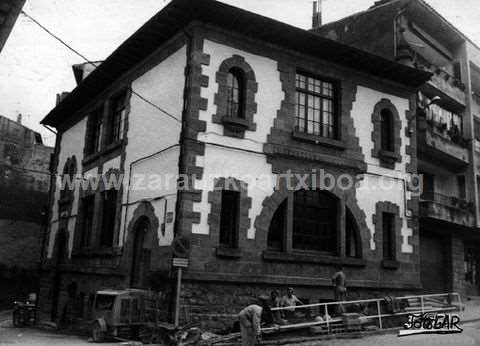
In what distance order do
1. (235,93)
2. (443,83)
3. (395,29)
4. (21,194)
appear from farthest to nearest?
(21,194)
(443,83)
(395,29)
(235,93)

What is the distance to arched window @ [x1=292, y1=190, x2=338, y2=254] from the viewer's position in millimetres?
16391

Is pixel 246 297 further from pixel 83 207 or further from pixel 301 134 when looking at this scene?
pixel 83 207

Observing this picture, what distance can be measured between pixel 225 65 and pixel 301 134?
3210mm

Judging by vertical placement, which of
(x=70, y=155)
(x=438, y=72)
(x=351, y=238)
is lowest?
(x=351, y=238)

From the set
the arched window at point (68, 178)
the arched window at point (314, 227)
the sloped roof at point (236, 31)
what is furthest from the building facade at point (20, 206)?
the arched window at point (314, 227)

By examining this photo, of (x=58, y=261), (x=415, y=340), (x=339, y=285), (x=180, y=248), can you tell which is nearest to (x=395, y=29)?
(x=339, y=285)

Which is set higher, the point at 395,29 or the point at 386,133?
the point at 395,29

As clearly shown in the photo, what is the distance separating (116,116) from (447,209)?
1463 cm

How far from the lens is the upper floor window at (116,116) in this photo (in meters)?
19.9

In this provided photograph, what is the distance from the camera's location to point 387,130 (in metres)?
19.1

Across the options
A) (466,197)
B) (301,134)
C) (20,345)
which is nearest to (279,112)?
(301,134)

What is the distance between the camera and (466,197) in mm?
26297

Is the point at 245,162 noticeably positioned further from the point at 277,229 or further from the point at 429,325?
the point at 429,325

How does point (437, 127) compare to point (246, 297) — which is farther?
point (437, 127)
